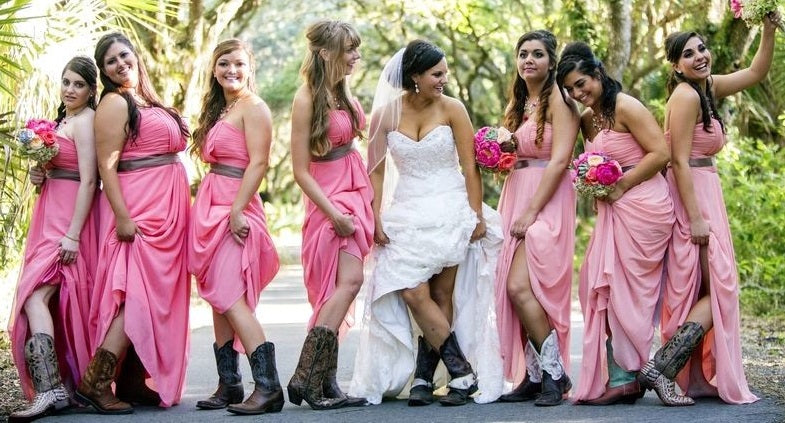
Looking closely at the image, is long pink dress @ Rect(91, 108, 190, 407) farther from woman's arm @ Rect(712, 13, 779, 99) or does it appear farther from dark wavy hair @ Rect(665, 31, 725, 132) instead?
woman's arm @ Rect(712, 13, 779, 99)

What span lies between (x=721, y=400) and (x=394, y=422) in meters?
2.05

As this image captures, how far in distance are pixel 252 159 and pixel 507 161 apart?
1.60m

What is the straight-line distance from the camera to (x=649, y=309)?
7469 mm

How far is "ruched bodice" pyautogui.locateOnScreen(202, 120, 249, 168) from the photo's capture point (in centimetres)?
749

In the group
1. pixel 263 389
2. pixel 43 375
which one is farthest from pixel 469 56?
pixel 43 375

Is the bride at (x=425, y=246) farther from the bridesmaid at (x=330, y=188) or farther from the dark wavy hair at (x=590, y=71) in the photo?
the dark wavy hair at (x=590, y=71)

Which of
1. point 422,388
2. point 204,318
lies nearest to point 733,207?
point 204,318

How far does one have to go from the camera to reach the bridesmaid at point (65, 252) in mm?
7363

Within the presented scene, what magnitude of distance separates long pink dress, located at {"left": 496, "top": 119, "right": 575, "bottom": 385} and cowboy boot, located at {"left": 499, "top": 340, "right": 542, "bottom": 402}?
11 centimetres

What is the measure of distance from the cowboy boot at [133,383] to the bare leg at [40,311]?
1.89ft

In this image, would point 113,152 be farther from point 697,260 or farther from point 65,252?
point 697,260

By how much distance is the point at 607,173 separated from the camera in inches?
289

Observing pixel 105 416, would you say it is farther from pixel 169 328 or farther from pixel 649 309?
pixel 649 309

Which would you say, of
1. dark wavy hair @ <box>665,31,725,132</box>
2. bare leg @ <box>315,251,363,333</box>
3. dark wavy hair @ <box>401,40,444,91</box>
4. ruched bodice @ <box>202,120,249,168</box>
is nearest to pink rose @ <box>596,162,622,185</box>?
dark wavy hair @ <box>665,31,725,132</box>
